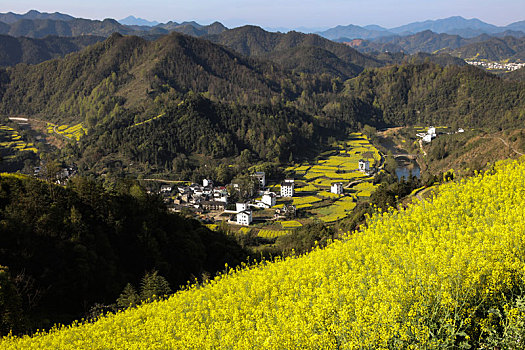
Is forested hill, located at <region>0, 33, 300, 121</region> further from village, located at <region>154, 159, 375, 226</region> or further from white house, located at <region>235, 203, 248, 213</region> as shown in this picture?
white house, located at <region>235, 203, 248, 213</region>

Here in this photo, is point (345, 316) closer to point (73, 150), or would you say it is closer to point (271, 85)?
point (73, 150)

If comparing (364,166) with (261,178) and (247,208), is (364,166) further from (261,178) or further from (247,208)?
(247,208)

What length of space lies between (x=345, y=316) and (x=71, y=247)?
2019 cm

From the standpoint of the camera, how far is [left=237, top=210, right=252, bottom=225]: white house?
49.6 metres

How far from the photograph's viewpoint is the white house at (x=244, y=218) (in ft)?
163

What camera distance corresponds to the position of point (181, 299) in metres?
14.6

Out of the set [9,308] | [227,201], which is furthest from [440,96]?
[9,308]

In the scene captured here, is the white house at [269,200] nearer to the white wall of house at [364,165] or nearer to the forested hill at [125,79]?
the white wall of house at [364,165]

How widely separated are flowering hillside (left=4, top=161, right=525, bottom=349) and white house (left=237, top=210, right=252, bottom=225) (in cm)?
3485

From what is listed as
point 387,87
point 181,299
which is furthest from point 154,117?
point 387,87

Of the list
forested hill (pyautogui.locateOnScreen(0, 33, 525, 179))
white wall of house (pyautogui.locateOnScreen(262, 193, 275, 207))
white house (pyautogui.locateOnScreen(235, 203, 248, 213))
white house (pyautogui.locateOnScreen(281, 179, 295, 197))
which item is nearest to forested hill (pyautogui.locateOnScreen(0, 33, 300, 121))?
forested hill (pyautogui.locateOnScreen(0, 33, 525, 179))

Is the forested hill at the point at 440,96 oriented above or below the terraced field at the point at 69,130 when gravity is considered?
above

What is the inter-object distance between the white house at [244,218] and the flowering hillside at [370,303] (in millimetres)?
34850

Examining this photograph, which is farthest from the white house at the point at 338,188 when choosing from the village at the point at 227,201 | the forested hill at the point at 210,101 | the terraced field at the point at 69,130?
the terraced field at the point at 69,130
